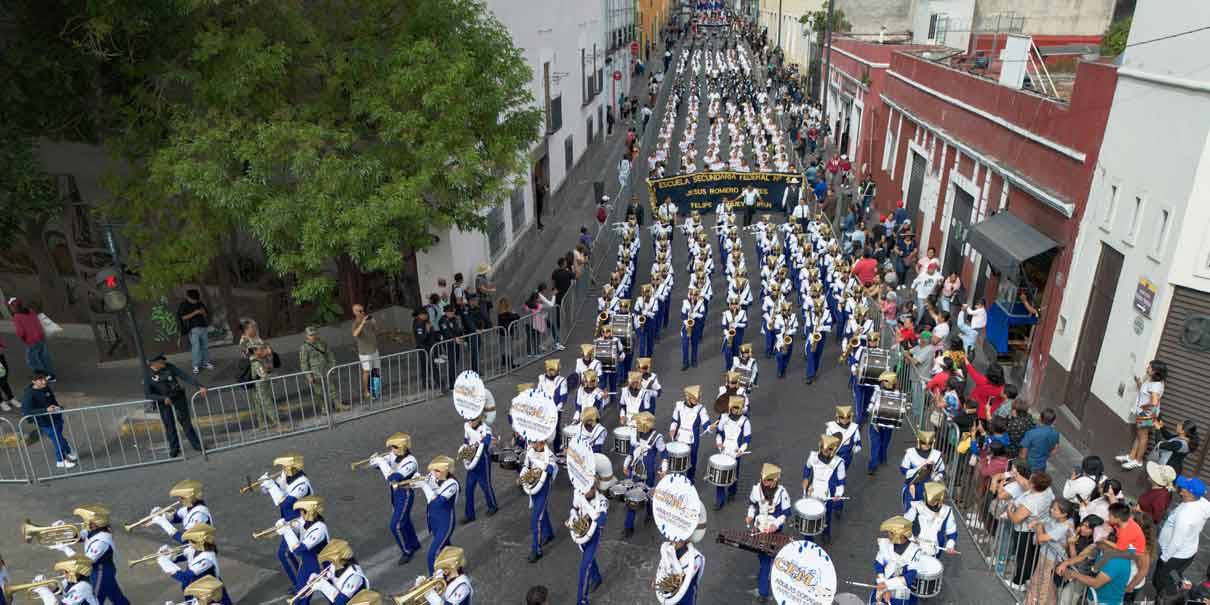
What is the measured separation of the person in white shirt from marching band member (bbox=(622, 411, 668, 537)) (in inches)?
201

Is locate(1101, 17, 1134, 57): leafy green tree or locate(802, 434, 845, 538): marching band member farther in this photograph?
locate(1101, 17, 1134, 57): leafy green tree

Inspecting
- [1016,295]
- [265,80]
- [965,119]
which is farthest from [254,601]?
[965,119]

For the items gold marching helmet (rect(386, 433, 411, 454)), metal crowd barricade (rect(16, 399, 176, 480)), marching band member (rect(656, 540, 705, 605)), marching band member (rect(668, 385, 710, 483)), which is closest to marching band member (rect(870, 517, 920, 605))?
marching band member (rect(656, 540, 705, 605))

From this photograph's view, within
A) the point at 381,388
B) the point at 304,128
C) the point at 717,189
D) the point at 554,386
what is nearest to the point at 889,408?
the point at 554,386

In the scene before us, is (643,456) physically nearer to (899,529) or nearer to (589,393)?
(589,393)

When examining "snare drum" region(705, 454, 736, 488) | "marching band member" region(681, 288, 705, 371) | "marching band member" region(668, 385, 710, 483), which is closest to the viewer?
"snare drum" region(705, 454, 736, 488)

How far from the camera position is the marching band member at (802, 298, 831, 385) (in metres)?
14.0

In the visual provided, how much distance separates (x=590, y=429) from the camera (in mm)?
9609

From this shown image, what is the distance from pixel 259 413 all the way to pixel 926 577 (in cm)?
968

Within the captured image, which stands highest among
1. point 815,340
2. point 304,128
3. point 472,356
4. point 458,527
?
point 304,128

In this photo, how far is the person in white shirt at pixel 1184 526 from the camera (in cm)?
754

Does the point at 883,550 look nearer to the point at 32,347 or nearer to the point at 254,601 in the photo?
the point at 254,601

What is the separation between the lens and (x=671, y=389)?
46.0 ft

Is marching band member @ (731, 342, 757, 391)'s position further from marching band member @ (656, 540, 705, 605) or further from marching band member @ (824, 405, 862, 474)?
marching band member @ (656, 540, 705, 605)
